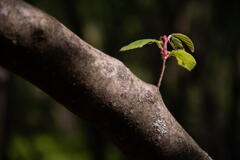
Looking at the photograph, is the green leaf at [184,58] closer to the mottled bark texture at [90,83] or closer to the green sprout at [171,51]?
the green sprout at [171,51]

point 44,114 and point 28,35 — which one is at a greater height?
point 28,35

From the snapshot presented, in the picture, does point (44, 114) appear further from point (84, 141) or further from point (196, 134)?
point (196, 134)

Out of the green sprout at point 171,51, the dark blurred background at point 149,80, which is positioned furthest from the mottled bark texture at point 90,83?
the dark blurred background at point 149,80

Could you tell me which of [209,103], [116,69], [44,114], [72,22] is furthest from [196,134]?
[116,69]

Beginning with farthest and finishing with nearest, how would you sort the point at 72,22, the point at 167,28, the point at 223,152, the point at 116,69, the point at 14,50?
the point at 72,22, the point at 167,28, the point at 223,152, the point at 116,69, the point at 14,50

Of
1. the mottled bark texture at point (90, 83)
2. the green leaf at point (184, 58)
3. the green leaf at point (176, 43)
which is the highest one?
the green leaf at point (176, 43)
